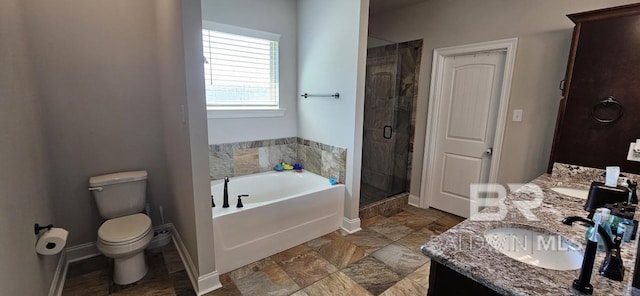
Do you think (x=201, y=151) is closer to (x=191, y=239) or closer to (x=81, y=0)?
(x=191, y=239)

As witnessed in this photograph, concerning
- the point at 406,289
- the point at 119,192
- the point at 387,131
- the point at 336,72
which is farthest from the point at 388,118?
the point at 119,192

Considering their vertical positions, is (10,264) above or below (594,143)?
below

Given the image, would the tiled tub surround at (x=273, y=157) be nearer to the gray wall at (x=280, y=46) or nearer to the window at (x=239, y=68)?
the gray wall at (x=280, y=46)

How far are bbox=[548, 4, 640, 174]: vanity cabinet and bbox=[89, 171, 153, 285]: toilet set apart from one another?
324 centimetres

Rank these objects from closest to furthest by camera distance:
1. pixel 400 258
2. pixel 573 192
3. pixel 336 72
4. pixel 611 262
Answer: pixel 611 262 < pixel 573 192 < pixel 400 258 < pixel 336 72

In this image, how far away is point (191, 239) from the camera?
1972 millimetres

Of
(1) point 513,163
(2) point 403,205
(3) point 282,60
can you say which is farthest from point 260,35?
(1) point 513,163

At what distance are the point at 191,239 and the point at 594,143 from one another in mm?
2966

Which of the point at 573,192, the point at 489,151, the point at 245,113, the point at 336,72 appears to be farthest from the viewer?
the point at 245,113

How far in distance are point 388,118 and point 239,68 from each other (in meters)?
1.81

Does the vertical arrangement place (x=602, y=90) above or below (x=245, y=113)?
above

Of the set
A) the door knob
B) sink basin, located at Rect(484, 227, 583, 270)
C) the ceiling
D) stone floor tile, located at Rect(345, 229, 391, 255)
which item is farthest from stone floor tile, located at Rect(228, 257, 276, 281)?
→ the ceiling

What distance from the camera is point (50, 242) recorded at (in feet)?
5.00

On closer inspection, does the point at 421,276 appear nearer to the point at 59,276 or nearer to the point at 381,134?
the point at 381,134
